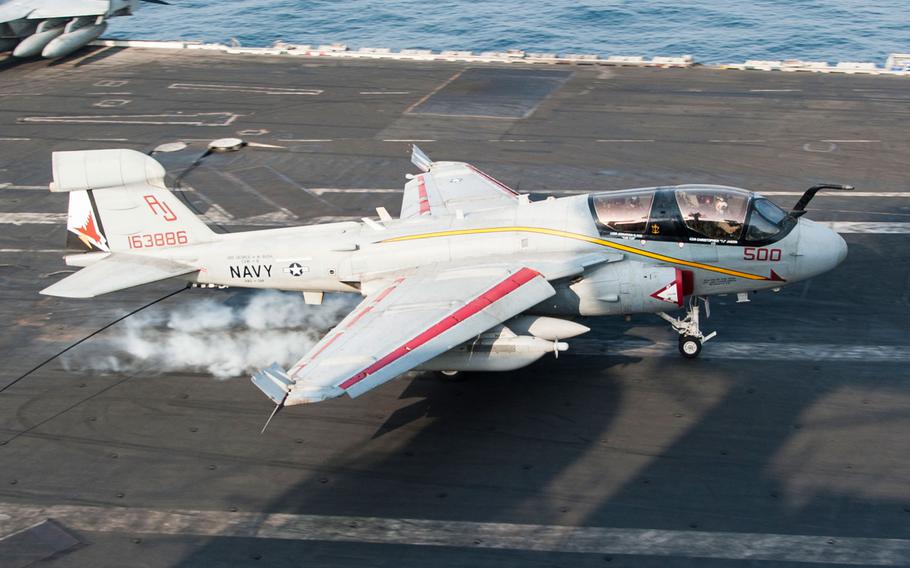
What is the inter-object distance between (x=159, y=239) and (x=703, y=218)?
12.2m

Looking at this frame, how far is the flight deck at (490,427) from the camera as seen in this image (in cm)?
1566

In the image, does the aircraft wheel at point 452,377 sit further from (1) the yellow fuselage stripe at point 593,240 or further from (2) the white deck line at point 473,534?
(2) the white deck line at point 473,534

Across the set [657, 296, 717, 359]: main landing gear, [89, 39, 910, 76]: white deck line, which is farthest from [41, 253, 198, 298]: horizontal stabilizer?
[89, 39, 910, 76]: white deck line

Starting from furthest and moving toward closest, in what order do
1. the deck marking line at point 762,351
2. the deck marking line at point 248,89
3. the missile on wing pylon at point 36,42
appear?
the missile on wing pylon at point 36,42 → the deck marking line at point 248,89 → the deck marking line at point 762,351

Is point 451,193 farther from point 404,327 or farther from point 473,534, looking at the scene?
point 473,534

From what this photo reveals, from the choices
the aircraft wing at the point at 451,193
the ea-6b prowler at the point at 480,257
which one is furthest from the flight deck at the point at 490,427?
the aircraft wing at the point at 451,193

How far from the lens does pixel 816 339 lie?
22.1 metres

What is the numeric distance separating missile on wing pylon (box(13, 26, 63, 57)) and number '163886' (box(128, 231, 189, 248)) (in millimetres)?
32629

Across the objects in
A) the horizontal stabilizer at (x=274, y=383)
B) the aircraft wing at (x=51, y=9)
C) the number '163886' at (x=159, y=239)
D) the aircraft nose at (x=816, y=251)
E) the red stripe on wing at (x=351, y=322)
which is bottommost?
the aircraft nose at (x=816, y=251)

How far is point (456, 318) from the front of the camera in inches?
715

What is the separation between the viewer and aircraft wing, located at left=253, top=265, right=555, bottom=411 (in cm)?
1593

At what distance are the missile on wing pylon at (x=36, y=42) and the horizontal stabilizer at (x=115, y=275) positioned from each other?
3254 centimetres

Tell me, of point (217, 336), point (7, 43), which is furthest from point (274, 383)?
point (7, 43)

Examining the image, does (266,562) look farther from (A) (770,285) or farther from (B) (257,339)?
(A) (770,285)
